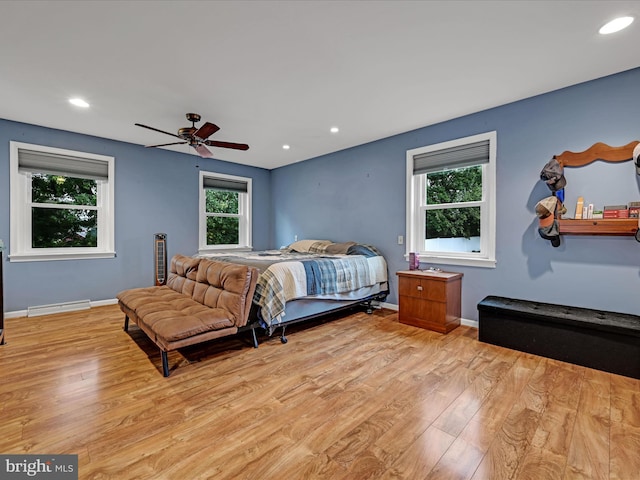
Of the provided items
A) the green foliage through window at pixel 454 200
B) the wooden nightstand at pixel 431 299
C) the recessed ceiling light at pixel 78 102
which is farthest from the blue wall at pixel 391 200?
the recessed ceiling light at pixel 78 102

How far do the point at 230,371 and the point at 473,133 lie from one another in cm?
363

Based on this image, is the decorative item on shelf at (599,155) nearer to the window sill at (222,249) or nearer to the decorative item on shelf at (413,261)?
the decorative item on shelf at (413,261)

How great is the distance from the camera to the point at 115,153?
4.50 m

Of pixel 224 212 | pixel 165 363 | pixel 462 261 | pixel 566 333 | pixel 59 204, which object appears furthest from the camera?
pixel 224 212

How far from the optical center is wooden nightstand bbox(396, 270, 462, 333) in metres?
3.33

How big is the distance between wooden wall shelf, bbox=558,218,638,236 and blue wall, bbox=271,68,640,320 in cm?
15

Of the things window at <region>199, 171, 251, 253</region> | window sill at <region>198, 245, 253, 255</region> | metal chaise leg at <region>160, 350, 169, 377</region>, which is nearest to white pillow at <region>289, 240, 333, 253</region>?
window sill at <region>198, 245, 253, 255</region>

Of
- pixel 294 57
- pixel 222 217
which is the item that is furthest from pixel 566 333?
pixel 222 217

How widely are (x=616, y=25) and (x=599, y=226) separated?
1533 millimetres

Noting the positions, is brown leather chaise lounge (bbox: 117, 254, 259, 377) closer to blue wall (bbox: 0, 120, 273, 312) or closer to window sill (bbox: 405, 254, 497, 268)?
blue wall (bbox: 0, 120, 273, 312)

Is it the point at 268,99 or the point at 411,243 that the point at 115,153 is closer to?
the point at 268,99

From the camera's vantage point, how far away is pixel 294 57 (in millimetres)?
2404

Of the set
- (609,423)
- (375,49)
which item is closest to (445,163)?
(375,49)

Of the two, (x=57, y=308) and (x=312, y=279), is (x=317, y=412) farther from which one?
(x=57, y=308)
